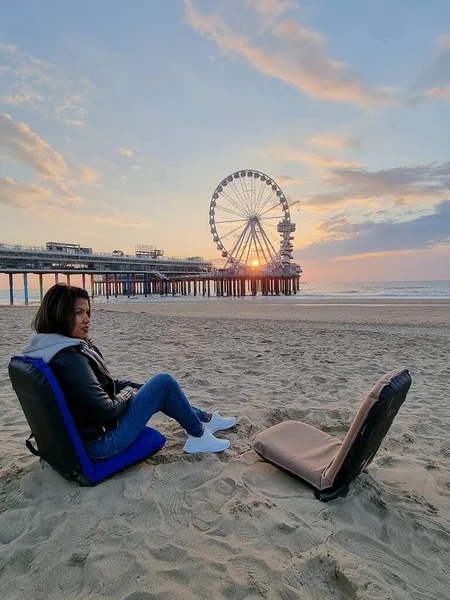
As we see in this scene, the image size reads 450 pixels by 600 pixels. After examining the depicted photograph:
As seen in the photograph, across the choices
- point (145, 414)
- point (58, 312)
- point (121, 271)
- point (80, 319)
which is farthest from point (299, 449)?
point (121, 271)

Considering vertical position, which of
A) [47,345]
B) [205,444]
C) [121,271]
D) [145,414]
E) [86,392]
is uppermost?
[121,271]

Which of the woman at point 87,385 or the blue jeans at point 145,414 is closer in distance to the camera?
the woman at point 87,385

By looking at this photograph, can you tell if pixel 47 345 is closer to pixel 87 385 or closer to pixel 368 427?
pixel 87 385

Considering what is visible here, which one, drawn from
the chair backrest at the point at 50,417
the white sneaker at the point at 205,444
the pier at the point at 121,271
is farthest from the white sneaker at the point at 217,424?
the pier at the point at 121,271

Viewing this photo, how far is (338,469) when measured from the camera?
1.94 m

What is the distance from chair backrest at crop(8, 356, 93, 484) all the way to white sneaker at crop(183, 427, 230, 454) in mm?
693

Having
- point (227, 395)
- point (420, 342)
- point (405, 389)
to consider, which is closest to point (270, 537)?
point (405, 389)

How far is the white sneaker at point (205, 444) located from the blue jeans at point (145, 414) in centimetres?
4

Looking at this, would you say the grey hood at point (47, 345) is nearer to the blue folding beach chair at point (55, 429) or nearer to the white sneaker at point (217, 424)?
the blue folding beach chair at point (55, 429)

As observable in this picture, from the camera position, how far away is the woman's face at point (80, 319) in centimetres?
203

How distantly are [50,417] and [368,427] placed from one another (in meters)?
1.68

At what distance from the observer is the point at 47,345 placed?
191cm

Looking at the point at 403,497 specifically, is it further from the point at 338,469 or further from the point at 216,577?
the point at 216,577

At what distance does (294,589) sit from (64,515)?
1.22m
